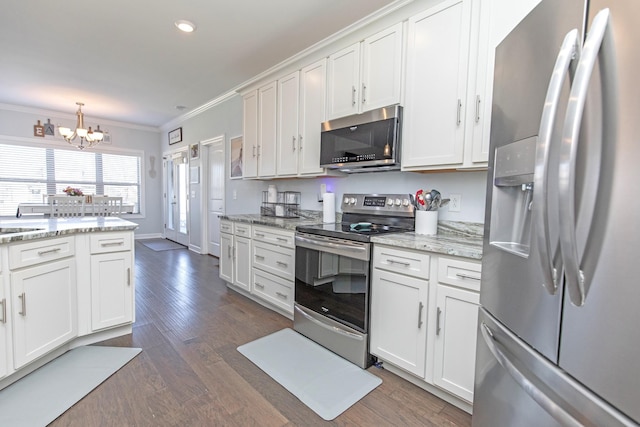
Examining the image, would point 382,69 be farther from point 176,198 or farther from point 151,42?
point 176,198

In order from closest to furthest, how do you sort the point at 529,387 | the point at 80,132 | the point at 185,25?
the point at 529,387, the point at 185,25, the point at 80,132

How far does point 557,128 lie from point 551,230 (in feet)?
0.81

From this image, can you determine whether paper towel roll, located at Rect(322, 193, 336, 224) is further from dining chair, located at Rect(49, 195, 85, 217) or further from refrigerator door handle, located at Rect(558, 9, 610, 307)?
dining chair, located at Rect(49, 195, 85, 217)

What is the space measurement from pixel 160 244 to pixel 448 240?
6048 mm

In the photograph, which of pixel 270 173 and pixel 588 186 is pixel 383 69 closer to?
pixel 270 173

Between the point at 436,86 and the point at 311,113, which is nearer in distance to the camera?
the point at 436,86

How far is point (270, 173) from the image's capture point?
10.9 feet

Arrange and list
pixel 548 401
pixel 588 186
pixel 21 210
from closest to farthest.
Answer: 1. pixel 588 186
2. pixel 548 401
3. pixel 21 210

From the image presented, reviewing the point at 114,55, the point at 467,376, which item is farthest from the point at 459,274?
the point at 114,55

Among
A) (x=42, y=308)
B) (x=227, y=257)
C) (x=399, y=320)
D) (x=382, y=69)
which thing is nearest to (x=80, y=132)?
(x=227, y=257)

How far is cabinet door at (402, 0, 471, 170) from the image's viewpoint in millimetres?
1803

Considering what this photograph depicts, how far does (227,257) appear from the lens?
344 centimetres

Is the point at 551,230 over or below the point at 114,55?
below

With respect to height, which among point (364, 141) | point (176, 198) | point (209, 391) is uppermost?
point (364, 141)
